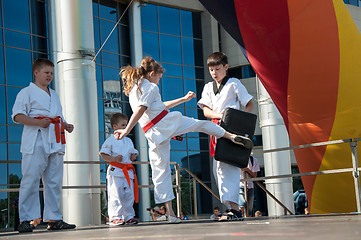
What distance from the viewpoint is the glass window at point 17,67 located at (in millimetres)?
20984

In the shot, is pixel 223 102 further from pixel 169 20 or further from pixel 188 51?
pixel 188 51

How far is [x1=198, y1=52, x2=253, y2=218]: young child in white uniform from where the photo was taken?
18.0 feet

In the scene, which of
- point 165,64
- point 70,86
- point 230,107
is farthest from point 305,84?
point 165,64

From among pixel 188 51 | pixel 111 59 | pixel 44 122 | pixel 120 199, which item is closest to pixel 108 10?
pixel 111 59

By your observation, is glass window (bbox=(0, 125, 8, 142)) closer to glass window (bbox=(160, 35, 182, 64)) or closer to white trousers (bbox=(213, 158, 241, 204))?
glass window (bbox=(160, 35, 182, 64))

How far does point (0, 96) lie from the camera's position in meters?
20.6

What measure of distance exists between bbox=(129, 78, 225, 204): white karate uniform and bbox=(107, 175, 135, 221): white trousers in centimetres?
131

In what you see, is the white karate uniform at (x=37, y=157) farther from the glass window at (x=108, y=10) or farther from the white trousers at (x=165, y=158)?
the glass window at (x=108, y=10)

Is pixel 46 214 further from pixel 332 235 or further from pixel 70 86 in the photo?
pixel 70 86

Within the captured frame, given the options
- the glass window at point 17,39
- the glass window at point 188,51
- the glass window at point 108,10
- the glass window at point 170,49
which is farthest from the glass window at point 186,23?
the glass window at point 17,39

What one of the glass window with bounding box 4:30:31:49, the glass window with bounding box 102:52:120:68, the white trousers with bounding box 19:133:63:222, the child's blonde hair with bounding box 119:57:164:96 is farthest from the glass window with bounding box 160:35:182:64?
the white trousers with bounding box 19:133:63:222

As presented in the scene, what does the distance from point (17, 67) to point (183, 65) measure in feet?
30.9

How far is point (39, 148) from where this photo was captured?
A: 5246 millimetres

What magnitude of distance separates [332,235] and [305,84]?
13.3 ft
